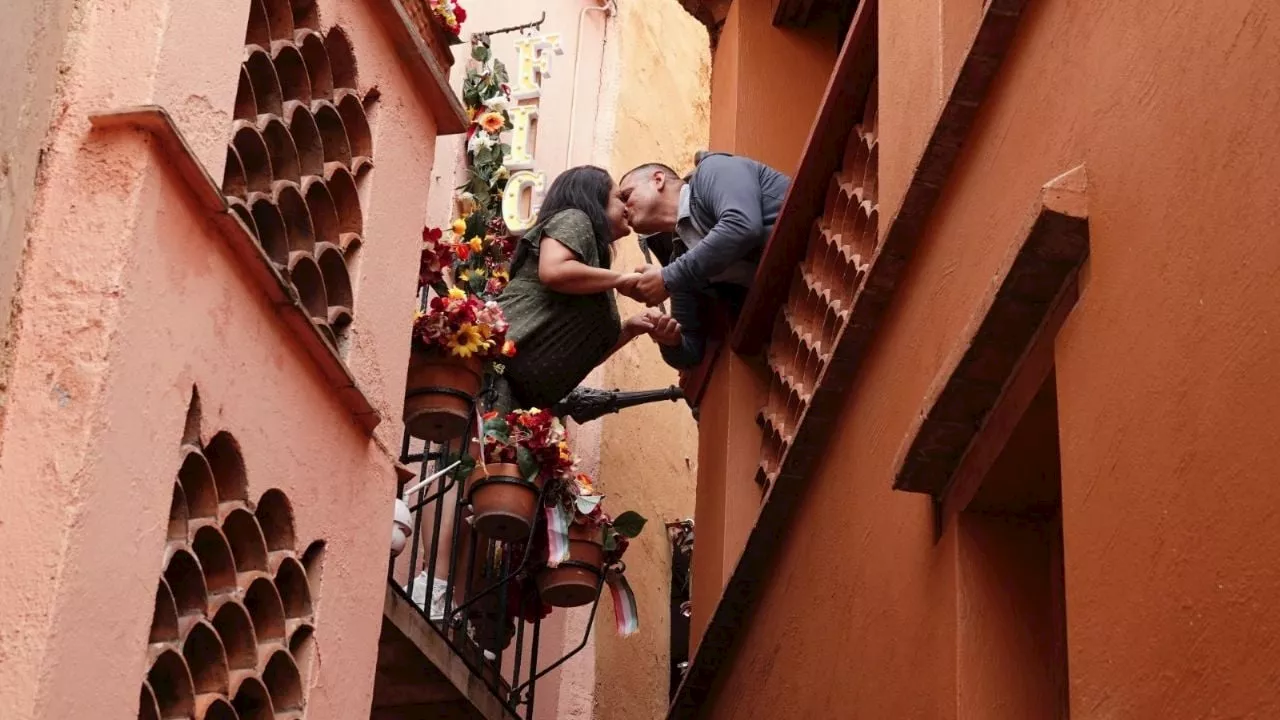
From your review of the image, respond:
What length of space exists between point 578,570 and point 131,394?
15.2ft

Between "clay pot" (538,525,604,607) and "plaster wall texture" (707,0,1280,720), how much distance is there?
341 cm

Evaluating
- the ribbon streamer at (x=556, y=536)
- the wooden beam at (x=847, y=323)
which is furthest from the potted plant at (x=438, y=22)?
the ribbon streamer at (x=556, y=536)

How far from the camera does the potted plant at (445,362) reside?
8.76 metres

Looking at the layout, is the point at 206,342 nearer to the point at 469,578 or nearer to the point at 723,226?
the point at 723,226

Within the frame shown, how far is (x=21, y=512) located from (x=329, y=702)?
1.61 meters

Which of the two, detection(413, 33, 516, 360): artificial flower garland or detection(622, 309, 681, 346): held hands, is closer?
detection(413, 33, 516, 360): artificial flower garland

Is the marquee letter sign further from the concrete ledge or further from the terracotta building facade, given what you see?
the terracotta building facade

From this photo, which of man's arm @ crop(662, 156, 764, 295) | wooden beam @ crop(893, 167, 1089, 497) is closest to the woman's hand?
man's arm @ crop(662, 156, 764, 295)

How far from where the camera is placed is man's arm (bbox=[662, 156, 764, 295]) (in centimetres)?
885

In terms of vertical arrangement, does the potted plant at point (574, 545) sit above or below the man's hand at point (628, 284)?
below

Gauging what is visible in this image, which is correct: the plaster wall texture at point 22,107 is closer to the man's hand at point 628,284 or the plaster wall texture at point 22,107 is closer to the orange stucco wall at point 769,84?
the man's hand at point 628,284

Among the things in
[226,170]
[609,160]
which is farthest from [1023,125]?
[609,160]

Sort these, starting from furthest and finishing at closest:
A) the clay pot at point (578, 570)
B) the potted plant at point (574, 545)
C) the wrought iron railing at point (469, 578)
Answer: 1. the clay pot at point (578, 570)
2. the potted plant at point (574, 545)
3. the wrought iron railing at point (469, 578)

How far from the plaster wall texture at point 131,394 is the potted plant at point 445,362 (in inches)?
73.4
